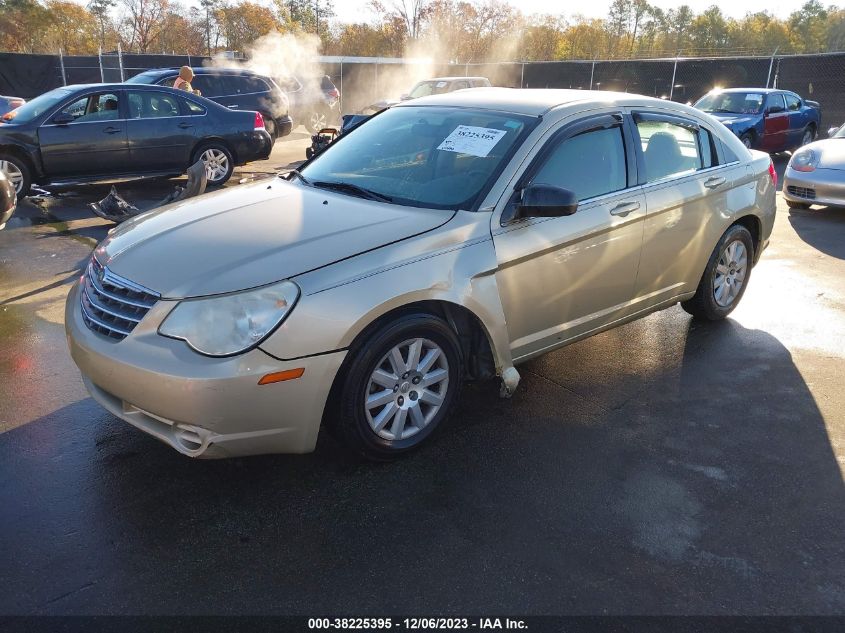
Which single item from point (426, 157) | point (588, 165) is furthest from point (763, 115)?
point (426, 157)

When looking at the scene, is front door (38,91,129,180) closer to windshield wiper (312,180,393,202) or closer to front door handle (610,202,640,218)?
windshield wiper (312,180,393,202)

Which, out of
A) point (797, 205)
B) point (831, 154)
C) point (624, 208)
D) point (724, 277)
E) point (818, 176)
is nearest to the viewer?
point (624, 208)

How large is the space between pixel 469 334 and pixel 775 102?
13.7 metres

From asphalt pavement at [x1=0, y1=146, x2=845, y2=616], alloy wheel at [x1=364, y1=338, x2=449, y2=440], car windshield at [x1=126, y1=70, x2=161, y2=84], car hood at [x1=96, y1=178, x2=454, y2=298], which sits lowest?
asphalt pavement at [x1=0, y1=146, x2=845, y2=616]

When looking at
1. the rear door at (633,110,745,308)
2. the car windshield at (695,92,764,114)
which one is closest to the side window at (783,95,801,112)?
the car windshield at (695,92,764,114)

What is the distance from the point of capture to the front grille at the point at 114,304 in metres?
2.95

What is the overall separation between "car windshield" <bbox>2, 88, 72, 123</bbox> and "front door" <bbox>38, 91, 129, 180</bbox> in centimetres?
17

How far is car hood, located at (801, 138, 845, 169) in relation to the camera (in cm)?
907

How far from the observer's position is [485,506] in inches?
120

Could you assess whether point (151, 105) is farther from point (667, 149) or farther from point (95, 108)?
point (667, 149)

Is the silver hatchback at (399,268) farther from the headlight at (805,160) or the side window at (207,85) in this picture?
the side window at (207,85)

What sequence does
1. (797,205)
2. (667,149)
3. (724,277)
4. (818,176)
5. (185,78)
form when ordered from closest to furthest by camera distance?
(667,149) → (724,277) → (818,176) → (797,205) → (185,78)

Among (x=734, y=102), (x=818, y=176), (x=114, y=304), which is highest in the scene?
(x=734, y=102)

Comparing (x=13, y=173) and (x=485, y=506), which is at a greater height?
(x=13, y=173)
